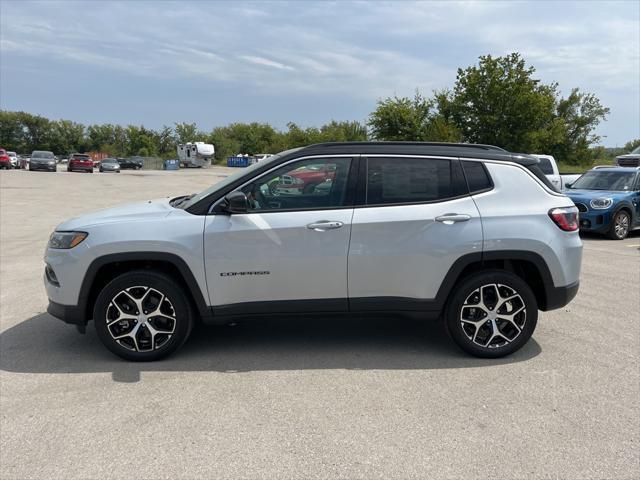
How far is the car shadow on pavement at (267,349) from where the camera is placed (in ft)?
13.3

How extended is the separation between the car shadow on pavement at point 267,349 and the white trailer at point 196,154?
6590 cm

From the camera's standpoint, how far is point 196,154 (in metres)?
68.9

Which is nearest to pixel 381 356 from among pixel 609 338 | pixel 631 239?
pixel 609 338

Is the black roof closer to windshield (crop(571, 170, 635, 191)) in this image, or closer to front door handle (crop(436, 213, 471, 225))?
front door handle (crop(436, 213, 471, 225))

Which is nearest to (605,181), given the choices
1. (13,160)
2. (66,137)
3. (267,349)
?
(267,349)

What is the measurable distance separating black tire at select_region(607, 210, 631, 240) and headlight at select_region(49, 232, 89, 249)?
35.5 ft

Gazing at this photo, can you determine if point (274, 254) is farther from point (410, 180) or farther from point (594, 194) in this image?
point (594, 194)

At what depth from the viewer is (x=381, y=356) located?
4246mm

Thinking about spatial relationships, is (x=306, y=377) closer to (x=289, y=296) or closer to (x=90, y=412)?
(x=289, y=296)

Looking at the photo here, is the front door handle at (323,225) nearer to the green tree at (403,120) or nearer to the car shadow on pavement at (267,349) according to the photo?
the car shadow on pavement at (267,349)

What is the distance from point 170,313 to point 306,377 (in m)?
1.24

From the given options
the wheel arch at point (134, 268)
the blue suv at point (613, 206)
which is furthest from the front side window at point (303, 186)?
the blue suv at point (613, 206)

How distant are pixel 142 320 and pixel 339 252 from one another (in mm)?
1715

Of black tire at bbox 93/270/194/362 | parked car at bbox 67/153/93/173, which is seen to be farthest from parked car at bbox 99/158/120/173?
black tire at bbox 93/270/194/362
